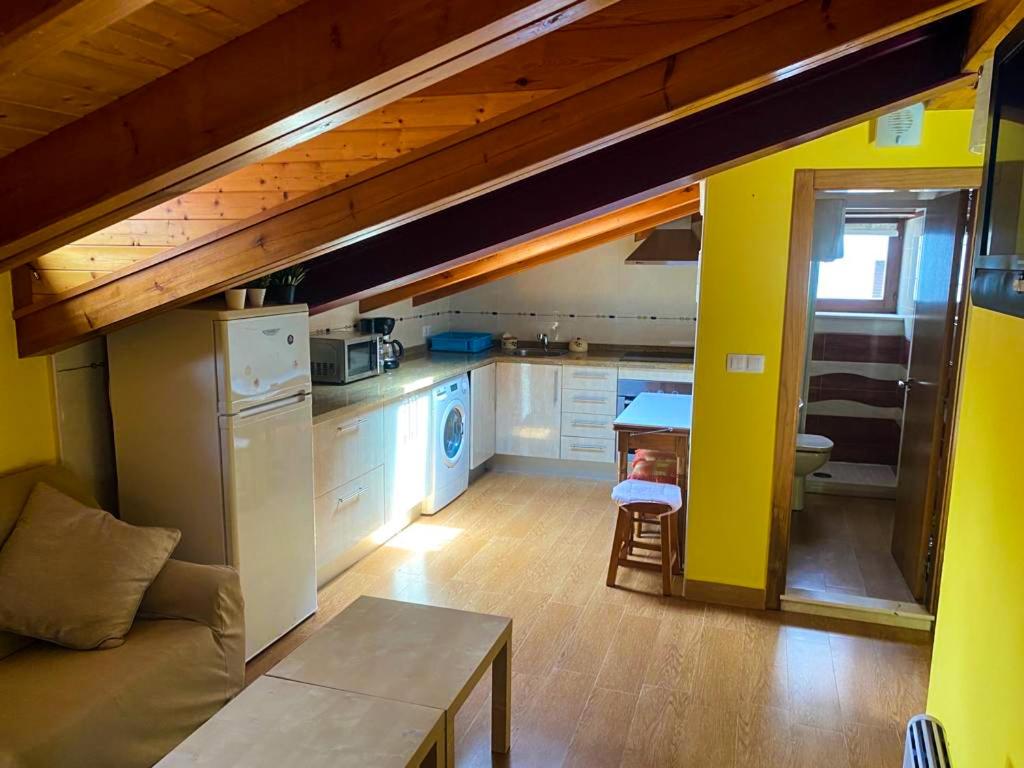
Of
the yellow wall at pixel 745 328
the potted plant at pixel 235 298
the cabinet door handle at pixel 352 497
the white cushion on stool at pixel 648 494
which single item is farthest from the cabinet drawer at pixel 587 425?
the potted plant at pixel 235 298

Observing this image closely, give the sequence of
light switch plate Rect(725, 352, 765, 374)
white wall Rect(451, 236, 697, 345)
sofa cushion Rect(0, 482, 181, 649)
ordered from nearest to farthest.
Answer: sofa cushion Rect(0, 482, 181, 649) < light switch plate Rect(725, 352, 765, 374) < white wall Rect(451, 236, 697, 345)

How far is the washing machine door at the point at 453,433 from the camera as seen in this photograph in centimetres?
485

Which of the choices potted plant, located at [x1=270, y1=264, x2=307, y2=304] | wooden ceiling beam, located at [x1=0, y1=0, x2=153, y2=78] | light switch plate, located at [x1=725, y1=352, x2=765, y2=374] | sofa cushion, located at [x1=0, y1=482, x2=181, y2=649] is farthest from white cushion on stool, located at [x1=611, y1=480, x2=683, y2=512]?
wooden ceiling beam, located at [x1=0, y1=0, x2=153, y2=78]

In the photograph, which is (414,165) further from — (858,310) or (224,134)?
(858,310)

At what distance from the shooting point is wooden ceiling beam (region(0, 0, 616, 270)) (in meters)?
1.33

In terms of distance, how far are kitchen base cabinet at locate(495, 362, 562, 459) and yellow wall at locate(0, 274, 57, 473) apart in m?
3.21

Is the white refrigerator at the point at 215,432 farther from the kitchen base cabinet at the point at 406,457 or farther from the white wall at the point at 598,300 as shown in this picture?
the white wall at the point at 598,300

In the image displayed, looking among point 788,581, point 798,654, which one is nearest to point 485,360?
point 788,581

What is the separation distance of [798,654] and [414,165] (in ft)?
8.24

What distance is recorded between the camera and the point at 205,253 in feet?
8.34

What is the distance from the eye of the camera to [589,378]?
5395 millimetres

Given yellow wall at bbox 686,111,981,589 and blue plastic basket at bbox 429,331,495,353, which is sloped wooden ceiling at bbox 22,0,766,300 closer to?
yellow wall at bbox 686,111,981,589

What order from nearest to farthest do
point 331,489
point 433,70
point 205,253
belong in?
point 433,70 < point 205,253 < point 331,489

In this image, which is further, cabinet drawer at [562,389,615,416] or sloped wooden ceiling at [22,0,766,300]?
cabinet drawer at [562,389,615,416]
